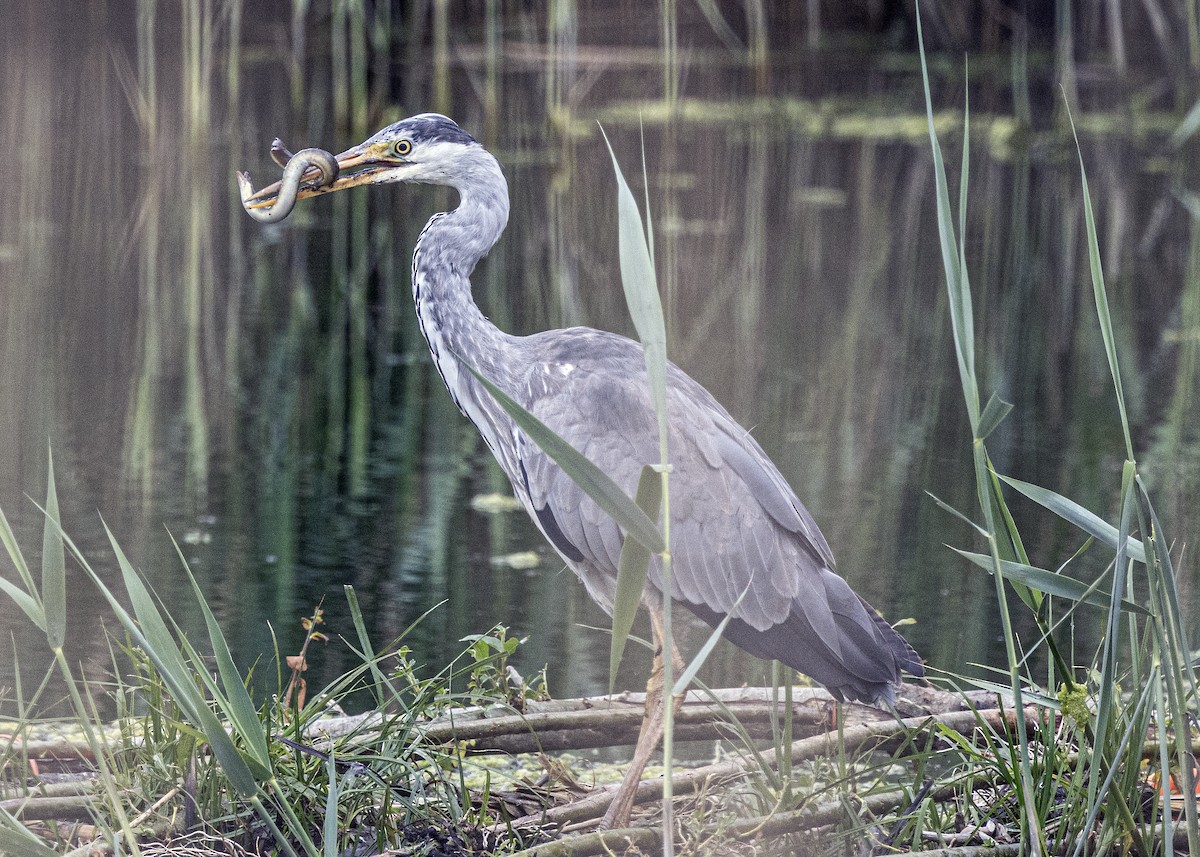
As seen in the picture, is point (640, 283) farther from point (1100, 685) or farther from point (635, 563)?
point (1100, 685)

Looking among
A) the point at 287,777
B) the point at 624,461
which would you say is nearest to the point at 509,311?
the point at 624,461

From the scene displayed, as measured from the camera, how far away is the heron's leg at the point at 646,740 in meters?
3.03

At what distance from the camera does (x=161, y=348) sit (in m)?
8.23

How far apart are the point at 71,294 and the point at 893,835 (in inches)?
287

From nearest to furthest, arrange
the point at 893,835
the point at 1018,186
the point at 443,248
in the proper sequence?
the point at 893,835, the point at 443,248, the point at 1018,186

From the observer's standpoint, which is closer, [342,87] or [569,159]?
[342,87]

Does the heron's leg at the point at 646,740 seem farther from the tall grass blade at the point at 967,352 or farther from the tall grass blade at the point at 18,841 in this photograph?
the tall grass blade at the point at 18,841

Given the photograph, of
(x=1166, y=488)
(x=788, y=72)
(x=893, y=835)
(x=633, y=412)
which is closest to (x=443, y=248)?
(x=633, y=412)

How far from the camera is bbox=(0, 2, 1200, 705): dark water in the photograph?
18.6 ft

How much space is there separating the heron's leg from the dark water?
94 centimetres

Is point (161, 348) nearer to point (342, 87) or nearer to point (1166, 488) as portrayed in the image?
point (342, 87)

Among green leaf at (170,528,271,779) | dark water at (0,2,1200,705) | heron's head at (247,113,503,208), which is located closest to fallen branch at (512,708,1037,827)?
green leaf at (170,528,271,779)

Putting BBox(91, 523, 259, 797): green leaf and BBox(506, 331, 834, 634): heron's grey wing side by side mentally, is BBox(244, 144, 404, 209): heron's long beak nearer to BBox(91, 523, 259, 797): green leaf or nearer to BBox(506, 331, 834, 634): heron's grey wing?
BBox(506, 331, 834, 634): heron's grey wing

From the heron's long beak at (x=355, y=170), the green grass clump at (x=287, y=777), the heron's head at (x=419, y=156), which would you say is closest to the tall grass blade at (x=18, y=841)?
the green grass clump at (x=287, y=777)
